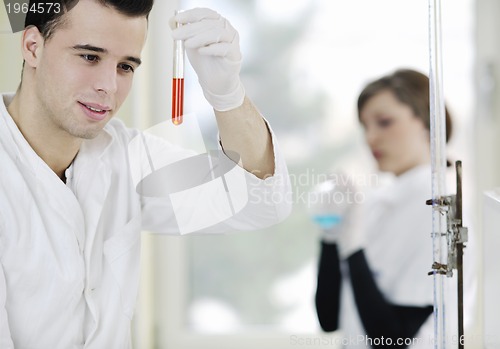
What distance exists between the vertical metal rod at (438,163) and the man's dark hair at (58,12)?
0.47 meters

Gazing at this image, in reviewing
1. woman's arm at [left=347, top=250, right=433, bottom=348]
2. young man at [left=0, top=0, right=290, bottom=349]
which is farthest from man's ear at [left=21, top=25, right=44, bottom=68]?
woman's arm at [left=347, top=250, right=433, bottom=348]

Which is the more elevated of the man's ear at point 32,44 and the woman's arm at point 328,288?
the man's ear at point 32,44

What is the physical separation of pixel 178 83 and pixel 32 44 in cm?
23

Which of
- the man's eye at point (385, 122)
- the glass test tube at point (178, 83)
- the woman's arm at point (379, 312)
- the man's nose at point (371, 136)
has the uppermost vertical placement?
the glass test tube at point (178, 83)

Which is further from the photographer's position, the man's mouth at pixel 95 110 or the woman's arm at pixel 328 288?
the woman's arm at pixel 328 288

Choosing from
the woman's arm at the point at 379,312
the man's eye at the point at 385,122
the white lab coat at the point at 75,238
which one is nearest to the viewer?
the white lab coat at the point at 75,238

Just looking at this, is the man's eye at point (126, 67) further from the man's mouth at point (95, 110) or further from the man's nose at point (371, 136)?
the man's nose at point (371, 136)

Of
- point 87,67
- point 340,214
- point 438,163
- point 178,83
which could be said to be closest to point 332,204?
point 340,214

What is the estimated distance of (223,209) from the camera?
104 cm

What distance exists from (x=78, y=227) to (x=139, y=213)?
0.13 meters

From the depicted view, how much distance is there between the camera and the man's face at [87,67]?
A: 89 centimetres

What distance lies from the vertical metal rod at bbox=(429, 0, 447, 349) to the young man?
0.24 metres

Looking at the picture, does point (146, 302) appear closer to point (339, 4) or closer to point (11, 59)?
point (11, 59)

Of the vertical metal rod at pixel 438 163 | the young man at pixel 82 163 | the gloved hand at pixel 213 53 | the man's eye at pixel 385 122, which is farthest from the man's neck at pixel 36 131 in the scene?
the man's eye at pixel 385 122
